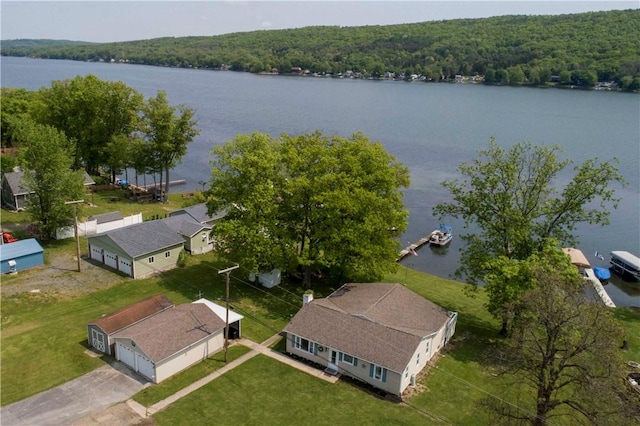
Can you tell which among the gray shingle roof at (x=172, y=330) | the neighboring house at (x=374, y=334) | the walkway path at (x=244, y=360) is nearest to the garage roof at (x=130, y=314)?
the gray shingle roof at (x=172, y=330)

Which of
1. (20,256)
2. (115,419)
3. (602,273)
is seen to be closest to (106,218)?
(20,256)

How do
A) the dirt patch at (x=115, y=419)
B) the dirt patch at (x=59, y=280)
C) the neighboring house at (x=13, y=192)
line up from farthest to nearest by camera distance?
the neighboring house at (x=13, y=192), the dirt patch at (x=59, y=280), the dirt patch at (x=115, y=419)

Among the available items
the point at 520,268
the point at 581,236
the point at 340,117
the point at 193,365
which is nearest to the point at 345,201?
the point at 520,268

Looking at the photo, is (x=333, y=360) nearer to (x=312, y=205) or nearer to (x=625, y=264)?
(x=312, y=205)

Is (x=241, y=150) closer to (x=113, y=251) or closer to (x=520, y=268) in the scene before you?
(x=113, y=251)

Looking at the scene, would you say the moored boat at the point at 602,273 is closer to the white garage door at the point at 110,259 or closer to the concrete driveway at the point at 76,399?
the concrete driveway at the point at 76,399

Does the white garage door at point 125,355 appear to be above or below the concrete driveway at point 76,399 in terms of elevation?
above
